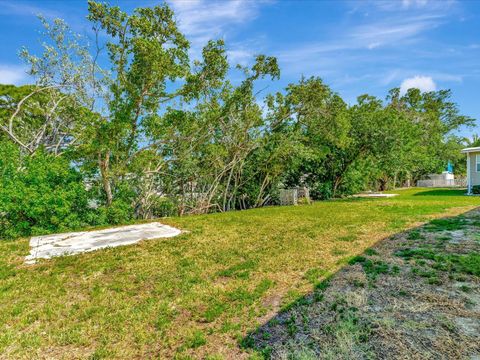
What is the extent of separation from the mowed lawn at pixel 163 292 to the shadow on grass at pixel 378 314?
21 centimetres

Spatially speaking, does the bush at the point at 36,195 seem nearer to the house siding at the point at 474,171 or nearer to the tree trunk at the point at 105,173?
the tree trunk at the point at 105,173

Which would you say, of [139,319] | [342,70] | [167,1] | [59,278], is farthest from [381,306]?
[342,70]

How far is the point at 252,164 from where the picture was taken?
43.5 feet

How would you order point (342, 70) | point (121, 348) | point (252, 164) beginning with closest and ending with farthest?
1. point (121, 348)
2. point (342, 70)
3. point (252, 164)

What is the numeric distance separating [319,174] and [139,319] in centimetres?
1429

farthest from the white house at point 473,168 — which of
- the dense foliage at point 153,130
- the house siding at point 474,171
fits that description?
the dense foliage at point 153,130

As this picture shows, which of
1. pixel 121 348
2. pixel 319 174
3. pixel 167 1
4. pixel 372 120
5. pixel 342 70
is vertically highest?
pixel 167 1

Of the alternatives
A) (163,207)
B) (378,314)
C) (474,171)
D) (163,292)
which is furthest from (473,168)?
(163,292)

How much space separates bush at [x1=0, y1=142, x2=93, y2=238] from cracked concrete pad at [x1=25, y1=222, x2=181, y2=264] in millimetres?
745

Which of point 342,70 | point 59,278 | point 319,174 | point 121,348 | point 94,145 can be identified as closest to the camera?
point 121,348

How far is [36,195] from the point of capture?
23.0 ft

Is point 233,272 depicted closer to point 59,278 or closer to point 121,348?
point 121,348

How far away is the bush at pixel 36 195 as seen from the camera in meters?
6.91

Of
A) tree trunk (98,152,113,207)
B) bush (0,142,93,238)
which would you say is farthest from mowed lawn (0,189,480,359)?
tree trunk (98,152,113,207)
